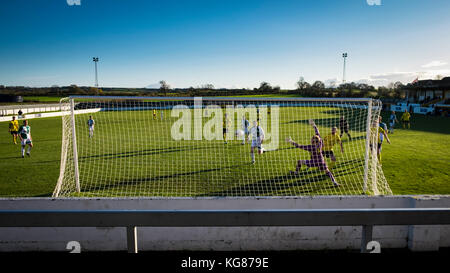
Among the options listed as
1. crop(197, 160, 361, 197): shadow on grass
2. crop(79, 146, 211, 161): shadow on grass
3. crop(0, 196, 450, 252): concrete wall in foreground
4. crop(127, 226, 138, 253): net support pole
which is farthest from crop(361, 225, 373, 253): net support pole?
crop(79, 146, 211, 161): shadow on grass

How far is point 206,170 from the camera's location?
1002 cm

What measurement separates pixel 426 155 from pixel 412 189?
556 centimetres

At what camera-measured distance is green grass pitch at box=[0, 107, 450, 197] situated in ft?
25.9

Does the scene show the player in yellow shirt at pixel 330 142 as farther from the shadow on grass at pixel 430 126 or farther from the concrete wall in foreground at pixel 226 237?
the shadow on grass at pixel 430 126

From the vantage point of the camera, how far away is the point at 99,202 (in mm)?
4754

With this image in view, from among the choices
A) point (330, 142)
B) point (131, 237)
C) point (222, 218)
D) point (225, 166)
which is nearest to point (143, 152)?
point (225, 166)

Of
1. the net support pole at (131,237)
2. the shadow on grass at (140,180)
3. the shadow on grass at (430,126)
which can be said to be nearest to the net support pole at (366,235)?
the net support pole at (131,237)

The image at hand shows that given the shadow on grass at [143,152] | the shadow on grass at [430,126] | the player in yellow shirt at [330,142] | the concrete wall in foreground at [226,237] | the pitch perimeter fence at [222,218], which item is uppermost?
the pitch perimeter fence at [222,218]

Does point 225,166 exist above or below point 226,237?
below

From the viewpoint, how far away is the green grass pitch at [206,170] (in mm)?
7883

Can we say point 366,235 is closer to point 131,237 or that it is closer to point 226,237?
point 131,237

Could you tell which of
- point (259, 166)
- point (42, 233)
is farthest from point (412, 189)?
point (42, 233)

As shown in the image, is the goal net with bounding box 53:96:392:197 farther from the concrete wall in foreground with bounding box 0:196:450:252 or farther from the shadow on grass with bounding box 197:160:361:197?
the concrete wall in foreground with bounding box 0:196:450:252

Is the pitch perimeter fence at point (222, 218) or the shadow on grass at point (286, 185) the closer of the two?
the pitch perimeter fence at point (222, 218)
